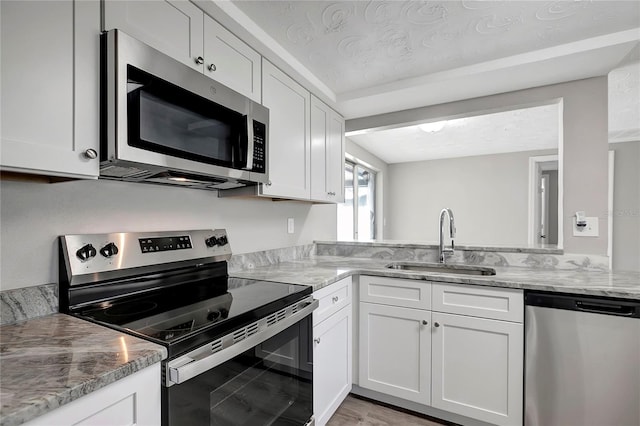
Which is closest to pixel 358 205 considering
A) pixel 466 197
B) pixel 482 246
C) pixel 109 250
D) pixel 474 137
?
pixel 474 137

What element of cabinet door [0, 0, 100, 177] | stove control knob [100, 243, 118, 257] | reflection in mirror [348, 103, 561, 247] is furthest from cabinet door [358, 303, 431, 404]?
reflection in mirror [348, 103, 561, 247]

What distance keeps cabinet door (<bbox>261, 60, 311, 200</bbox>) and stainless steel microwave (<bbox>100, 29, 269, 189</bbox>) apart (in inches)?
5.7

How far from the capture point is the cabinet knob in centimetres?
92

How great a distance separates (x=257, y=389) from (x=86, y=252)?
80cm

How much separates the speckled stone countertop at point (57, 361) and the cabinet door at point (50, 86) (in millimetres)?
456

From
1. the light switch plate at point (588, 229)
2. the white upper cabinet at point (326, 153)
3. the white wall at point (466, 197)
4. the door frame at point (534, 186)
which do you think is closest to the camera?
the light switch plate at point (588, 229)

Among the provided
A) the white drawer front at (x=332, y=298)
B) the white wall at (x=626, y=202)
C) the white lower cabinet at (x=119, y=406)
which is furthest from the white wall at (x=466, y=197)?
the white lower cabinet at (x=119, y=406)

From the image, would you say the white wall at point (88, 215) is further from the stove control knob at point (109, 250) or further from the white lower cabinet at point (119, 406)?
the white lower cabinet at point (119, 406)

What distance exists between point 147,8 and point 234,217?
111 centimetres

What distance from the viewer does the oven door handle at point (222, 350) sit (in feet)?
2.62

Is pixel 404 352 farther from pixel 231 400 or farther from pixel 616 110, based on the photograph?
pixel 616 110

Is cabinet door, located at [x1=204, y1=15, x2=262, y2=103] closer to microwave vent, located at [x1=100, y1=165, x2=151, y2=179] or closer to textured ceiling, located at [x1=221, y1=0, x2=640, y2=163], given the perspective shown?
textured ceiling, located at [x1=221, y1=0, x2=640, y2=163]

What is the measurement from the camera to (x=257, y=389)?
3.72 feet

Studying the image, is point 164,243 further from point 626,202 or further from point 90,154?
point 626,202
